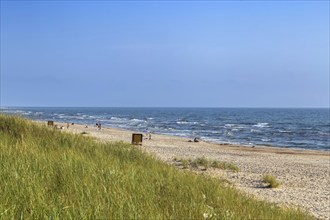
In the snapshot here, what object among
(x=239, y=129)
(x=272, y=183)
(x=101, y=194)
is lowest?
(x=239, y=129)

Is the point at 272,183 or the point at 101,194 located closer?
the point at 101,194

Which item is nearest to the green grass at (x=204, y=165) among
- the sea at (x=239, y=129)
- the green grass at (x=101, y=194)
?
the sea at (x=239, y=129)

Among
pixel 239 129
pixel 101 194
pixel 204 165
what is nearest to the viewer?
pixel 101 194

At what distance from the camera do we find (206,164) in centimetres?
1958

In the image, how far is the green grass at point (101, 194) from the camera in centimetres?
409

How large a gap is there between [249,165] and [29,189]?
18.8m

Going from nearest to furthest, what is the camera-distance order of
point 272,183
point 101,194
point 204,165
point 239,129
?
1. point 101,194
2. point 272,183
3. point 204,165
4. point 239,129

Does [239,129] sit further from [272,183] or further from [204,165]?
[272,183]

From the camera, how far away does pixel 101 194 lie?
4867 mm

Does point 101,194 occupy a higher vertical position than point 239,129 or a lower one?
higher

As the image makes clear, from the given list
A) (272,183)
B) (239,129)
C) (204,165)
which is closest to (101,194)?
(272,183)

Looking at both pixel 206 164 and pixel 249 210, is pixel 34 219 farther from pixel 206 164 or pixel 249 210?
pixel 206 164

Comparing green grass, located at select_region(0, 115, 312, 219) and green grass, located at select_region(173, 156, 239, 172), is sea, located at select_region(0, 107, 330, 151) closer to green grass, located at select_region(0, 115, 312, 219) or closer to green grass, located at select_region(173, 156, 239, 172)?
green grass, located at select_region(173, 156, 239, 172)

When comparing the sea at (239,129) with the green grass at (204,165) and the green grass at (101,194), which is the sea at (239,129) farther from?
the green grass at (101,194)
